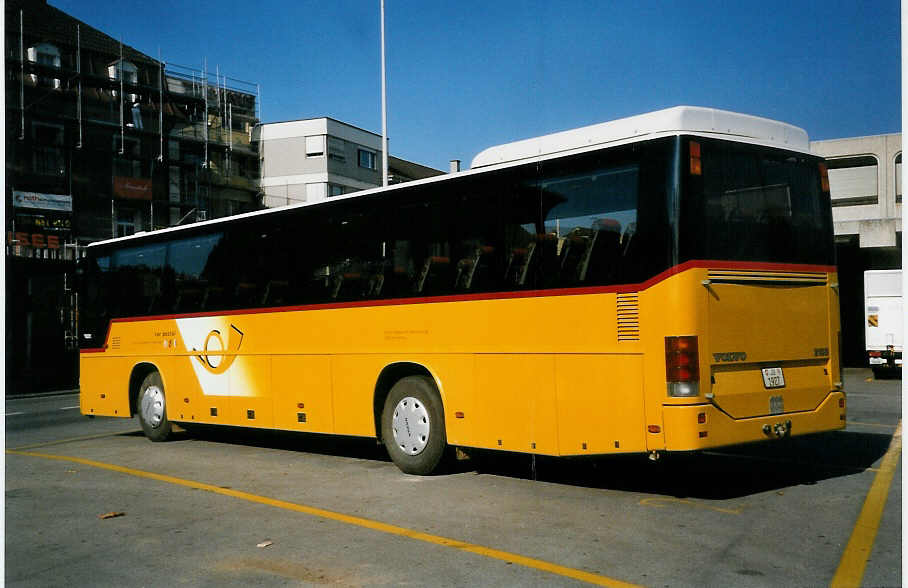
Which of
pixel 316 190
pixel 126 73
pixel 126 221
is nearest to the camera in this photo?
pixel 126 221

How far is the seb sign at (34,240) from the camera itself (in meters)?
40.7

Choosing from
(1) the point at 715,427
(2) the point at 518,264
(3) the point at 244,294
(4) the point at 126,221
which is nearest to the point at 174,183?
(4) the point at 126,221

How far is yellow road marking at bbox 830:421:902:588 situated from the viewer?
547 centimetres

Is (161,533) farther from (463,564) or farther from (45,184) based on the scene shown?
(45,184)

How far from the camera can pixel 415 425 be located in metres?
9.93

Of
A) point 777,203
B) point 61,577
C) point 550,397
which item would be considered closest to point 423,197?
point 550,397

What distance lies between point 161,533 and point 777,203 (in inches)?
250

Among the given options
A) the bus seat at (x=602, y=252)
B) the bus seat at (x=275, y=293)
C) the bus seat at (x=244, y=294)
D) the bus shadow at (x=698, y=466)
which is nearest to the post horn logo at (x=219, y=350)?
the bus seat at (x=244, y=294)

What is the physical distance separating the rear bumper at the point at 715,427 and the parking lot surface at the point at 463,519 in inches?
22.7

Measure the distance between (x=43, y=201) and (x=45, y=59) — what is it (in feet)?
27.1

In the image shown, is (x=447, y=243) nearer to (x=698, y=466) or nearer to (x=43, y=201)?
(x=698, y=466)

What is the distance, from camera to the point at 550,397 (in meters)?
8.53

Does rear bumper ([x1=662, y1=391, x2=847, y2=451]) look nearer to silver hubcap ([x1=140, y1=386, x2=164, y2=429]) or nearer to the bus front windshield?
the bus front windshield

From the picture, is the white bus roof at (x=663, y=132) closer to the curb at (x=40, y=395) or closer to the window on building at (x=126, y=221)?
the curb at (x=40, y=395)
